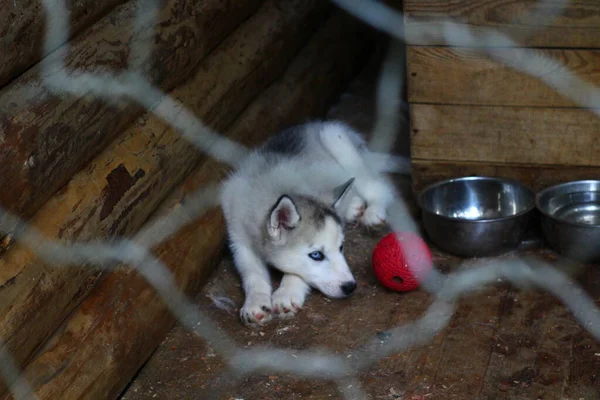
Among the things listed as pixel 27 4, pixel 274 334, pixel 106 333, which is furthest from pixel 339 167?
pixel 27 4

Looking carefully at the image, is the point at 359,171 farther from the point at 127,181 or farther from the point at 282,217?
the point at 127,181

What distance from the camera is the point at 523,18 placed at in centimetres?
294

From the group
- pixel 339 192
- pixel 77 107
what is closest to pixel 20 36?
pixel 77 107

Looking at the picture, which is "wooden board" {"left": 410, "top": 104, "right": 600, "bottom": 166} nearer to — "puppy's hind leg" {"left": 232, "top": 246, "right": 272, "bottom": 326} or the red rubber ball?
the red rubber ball

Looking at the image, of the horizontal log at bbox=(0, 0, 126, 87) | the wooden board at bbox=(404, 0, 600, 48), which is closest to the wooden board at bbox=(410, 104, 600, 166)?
the wooden board at bbox=(404, 0, 600, 48)

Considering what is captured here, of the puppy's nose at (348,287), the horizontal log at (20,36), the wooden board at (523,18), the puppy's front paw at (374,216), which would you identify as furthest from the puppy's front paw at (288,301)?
the horizontal log at (20,36)

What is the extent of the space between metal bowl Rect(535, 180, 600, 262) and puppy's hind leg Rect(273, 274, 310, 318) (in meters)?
0.83

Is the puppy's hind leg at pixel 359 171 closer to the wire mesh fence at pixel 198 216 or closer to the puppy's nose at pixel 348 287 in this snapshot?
the wire mesh fence at pixel 198 216

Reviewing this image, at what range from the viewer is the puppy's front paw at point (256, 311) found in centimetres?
284

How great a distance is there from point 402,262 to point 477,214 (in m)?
0.57

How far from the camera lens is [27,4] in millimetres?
2072

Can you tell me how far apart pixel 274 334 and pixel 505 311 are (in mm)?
707

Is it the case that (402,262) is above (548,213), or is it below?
above

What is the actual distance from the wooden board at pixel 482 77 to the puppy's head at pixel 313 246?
1.94 ft
